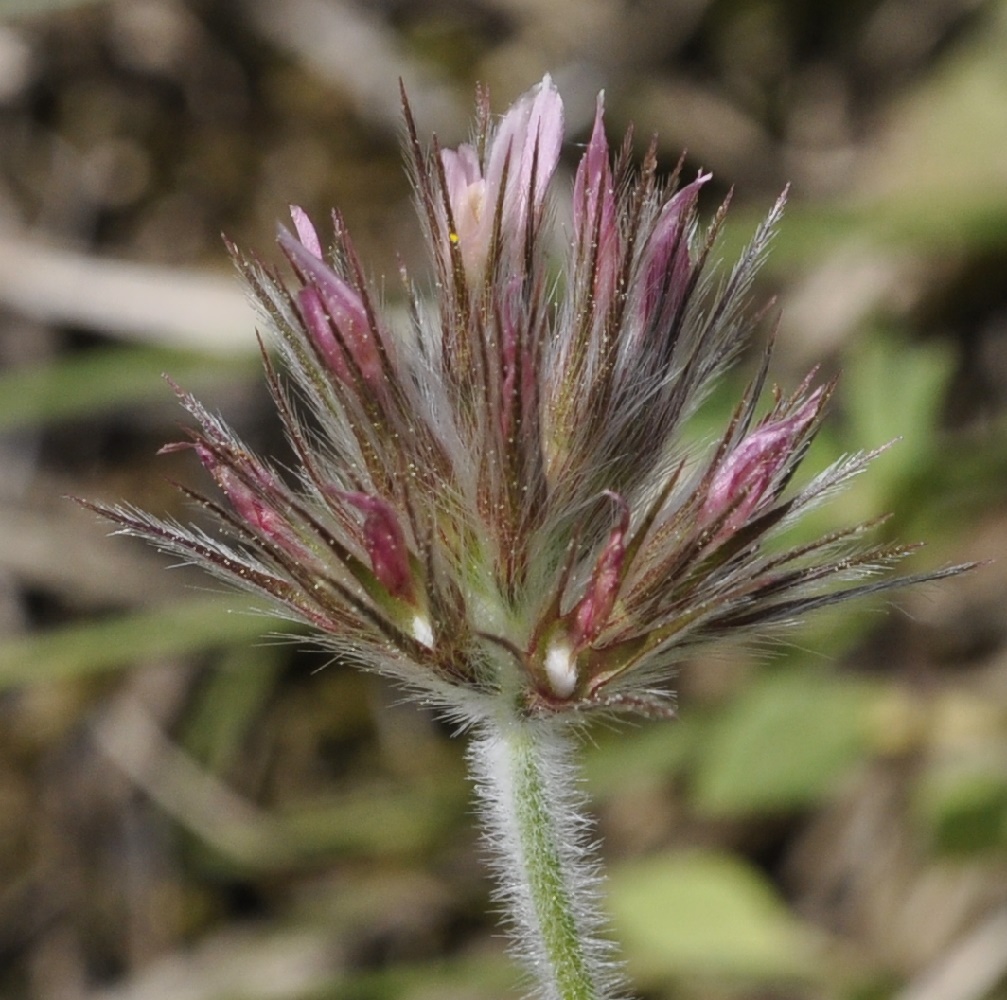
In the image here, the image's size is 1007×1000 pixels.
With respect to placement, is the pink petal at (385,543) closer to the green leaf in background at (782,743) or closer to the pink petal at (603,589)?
the pink petal at (603,589)

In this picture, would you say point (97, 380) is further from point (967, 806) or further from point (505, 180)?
point (967, 806)

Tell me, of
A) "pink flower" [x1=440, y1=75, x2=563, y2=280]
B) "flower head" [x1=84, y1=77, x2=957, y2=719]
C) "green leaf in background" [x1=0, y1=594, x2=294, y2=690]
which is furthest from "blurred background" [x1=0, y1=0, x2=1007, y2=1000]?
"pink flower" [x1=440, y1=75, x2=563, y2=280]

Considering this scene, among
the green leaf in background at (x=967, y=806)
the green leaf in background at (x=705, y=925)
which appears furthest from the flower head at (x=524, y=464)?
the green leaf in background at (x=705, y=925)

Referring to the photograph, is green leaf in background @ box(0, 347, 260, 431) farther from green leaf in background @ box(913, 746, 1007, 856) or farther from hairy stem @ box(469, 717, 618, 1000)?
hairy stem @ box(469, 717, 618, 1000)

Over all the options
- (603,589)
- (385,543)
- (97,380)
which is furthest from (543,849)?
(97,380)

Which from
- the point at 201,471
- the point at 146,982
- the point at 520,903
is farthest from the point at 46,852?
the point at 520,903

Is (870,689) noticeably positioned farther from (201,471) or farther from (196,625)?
(201,471)

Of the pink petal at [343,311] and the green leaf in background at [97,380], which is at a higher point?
the green leaf in background at [97,380]
